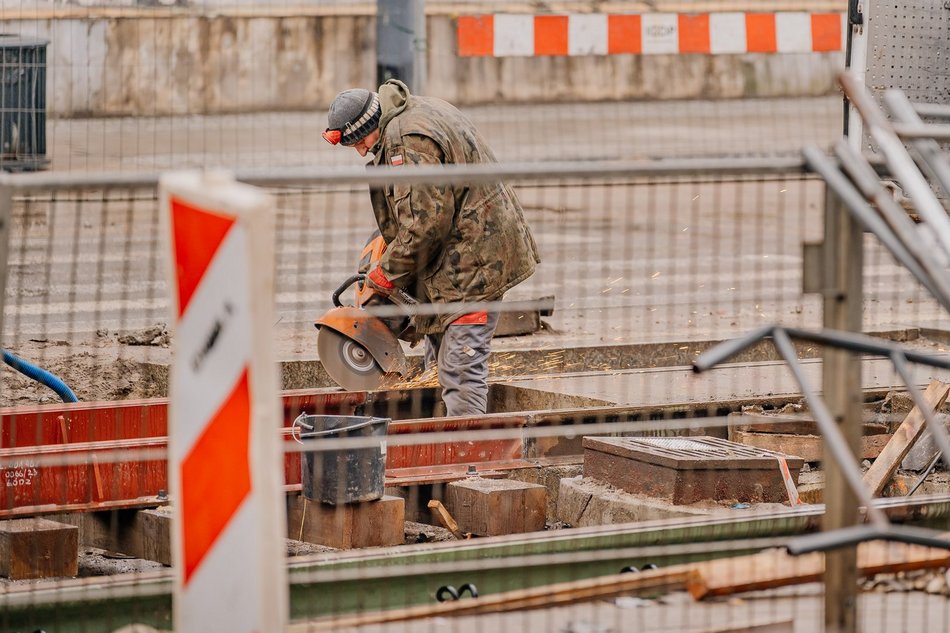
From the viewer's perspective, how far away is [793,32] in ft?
52.2

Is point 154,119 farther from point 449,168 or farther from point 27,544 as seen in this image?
point 449,168

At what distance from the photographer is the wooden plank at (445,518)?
7188 mm

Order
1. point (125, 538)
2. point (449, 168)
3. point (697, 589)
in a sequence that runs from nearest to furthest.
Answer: point (449, 168) → point (697, 589) → point (125, 538)

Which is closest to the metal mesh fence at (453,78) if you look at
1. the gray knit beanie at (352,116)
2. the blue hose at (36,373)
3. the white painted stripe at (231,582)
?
the gray knit beanie at (352,116)

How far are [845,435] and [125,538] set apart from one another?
3.58 m

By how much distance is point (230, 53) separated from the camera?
69.4ft

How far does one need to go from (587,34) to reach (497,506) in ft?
30.3

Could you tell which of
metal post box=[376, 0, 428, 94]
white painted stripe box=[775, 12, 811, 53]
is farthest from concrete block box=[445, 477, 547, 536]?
white painted stripe box=[775, 12, 811, 53]

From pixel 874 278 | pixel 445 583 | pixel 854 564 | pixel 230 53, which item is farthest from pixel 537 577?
pixel 230 53

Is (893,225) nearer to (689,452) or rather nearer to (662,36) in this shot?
(689,452)

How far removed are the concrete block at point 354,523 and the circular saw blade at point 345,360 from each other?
1807 mm

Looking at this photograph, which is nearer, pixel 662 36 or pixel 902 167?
pixel 902 167

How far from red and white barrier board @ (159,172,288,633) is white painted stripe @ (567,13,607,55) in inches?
472

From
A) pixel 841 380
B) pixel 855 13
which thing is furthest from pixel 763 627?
pixel 855 13
